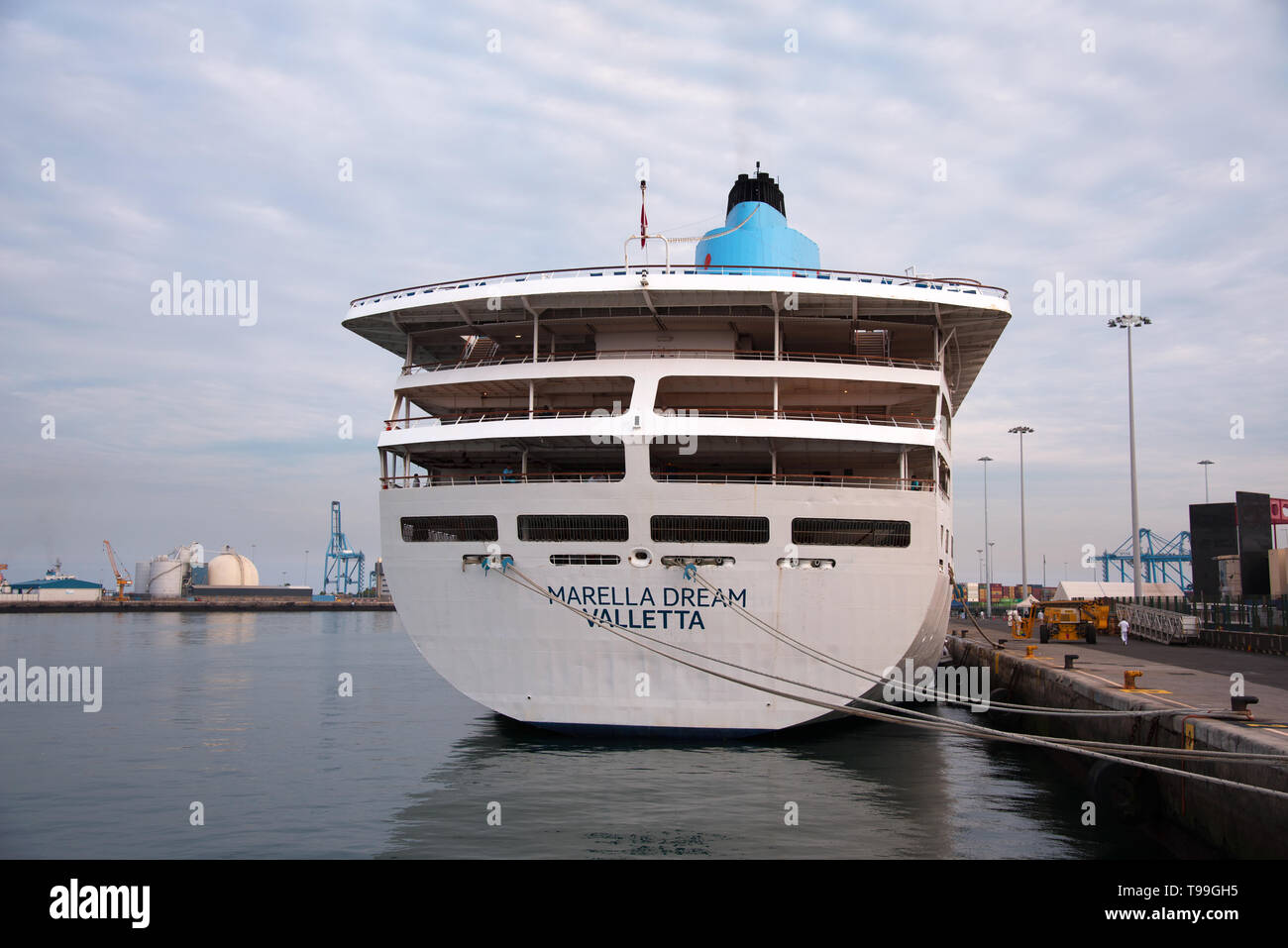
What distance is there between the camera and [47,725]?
23.0 metres

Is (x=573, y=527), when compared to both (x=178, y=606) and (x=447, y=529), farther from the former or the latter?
(x=178, y=606)

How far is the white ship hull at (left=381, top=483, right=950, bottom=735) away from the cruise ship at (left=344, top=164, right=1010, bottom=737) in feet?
0.12

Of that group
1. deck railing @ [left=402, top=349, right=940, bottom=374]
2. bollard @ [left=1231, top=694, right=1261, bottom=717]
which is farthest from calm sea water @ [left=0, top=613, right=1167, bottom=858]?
deck railing @ [left=402, top=349, right=940, bottom=374]

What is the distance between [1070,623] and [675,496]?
2678cm

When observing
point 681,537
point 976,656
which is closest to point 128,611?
point 976,656

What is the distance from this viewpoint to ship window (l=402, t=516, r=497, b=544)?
17312mm

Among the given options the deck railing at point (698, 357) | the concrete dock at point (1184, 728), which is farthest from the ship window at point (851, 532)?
the concrete dock at point (1184, 728)

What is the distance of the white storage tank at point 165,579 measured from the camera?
129 meters

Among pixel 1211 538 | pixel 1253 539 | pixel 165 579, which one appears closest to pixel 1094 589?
pixel 1211 538

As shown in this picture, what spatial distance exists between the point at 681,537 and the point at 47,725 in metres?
17.4

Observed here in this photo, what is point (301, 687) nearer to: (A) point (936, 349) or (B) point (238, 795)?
(B) point (238, 795)

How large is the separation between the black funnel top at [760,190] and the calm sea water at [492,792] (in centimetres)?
Answer: 1220

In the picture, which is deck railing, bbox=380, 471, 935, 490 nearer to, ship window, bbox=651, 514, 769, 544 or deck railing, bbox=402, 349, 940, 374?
ship window, bbox=651, 514, 769, 544

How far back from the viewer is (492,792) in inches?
578
